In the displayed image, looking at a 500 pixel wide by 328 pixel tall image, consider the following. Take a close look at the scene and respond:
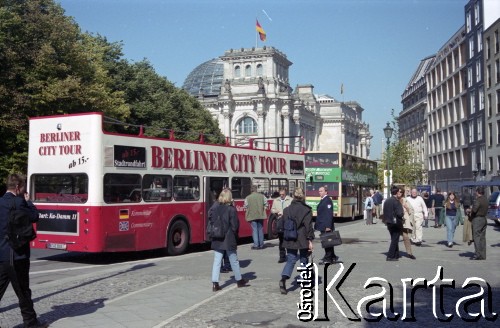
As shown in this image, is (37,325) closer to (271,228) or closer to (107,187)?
(107,187)

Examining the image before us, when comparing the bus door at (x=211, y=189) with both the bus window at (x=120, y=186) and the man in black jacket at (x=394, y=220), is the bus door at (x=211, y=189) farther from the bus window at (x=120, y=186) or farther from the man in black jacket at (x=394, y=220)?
the man in black jacket at (x=394, y=220)

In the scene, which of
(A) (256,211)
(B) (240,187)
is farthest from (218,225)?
(B) (240,187)

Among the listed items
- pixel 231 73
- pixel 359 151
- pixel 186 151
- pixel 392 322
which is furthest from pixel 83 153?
pixel 359 151

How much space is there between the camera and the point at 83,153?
13.8m

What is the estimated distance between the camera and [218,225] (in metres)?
10.3

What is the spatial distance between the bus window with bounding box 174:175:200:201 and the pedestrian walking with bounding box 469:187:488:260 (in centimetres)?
766

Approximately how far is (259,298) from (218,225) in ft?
5.24

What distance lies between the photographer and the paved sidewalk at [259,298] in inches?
306

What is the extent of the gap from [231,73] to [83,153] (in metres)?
98.0

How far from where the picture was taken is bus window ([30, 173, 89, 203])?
45.2 ft

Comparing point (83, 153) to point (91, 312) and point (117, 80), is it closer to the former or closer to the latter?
point (91, 312)

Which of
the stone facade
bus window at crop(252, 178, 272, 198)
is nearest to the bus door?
bus window at crop(252, 178, 272, 198)

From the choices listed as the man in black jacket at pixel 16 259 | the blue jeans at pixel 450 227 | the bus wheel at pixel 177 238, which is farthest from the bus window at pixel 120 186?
the blue jeans at pixel 450 227

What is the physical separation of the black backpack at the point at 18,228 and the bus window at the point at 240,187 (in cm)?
1191
